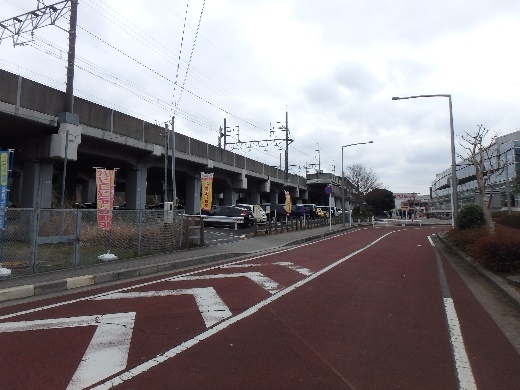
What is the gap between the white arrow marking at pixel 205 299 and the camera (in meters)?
6.30

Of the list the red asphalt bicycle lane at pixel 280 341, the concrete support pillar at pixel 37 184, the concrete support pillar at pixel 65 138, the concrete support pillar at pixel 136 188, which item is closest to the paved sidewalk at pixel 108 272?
the red asphalt bicycle lane at pixel 280 341

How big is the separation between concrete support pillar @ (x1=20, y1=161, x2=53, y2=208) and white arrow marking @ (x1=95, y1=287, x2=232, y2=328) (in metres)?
14.2

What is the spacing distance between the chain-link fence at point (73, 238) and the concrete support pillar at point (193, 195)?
18179mm

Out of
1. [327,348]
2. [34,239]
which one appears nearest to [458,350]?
[327,348]

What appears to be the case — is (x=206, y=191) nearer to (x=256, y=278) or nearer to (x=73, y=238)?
(x=73, y=238)

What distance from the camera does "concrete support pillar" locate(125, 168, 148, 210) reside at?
2664 cm

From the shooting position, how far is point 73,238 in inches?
424

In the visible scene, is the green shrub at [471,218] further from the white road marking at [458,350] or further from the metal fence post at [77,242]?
the metal fence post at [77,242]

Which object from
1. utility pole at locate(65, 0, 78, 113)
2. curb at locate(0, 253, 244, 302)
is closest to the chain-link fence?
curb at locate(0, 253, 244, 302)

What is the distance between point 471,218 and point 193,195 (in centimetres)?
2144

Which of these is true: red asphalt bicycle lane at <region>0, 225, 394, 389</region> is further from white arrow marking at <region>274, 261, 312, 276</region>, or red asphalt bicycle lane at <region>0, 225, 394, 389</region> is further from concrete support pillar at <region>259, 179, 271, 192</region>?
concrete support pillar at <region>259, 179, 271, 192</region>

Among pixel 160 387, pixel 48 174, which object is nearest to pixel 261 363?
pixel 160 387

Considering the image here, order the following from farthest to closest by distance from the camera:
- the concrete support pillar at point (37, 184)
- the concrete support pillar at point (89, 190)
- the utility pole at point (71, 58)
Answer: the concrete support pillar at point (89, 190) < the concrete support pillar at point (37, 184) < the utility pole at point (71, 58)

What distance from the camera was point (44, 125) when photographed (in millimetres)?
18469
